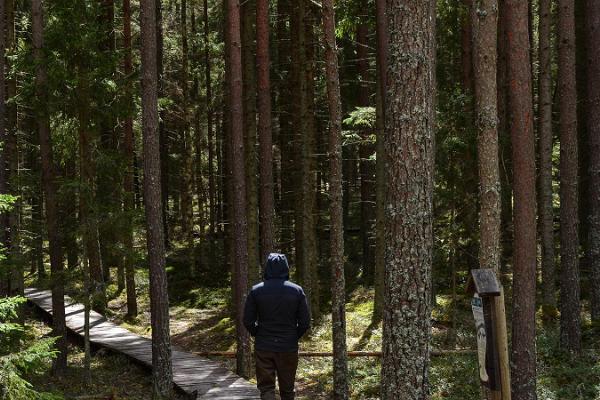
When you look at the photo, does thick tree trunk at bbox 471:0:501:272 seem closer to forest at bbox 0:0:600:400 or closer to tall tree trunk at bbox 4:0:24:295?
forest at bbox 0:0:600:400

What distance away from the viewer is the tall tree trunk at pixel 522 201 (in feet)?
33.7

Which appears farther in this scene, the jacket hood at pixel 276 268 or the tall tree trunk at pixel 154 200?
the tall tree trunk at pixel 154 200

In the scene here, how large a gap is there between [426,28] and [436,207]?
10975 millimetres

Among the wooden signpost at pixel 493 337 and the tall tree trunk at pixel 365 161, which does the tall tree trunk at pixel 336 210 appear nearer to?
the wooden signpost at pixel 493 337

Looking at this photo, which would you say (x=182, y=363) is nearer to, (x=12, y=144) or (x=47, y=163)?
(x=47, y=163)

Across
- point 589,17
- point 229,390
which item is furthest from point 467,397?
point 589,17

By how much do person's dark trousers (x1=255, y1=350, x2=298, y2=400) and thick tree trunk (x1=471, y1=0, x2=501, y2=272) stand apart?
3284mm

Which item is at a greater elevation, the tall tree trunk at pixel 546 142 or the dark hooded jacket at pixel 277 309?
the tall tree trunk at pixel 546 142

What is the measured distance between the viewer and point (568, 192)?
46.1 feet

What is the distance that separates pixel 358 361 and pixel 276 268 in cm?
820

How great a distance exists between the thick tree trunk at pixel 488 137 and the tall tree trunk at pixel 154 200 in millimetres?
5912

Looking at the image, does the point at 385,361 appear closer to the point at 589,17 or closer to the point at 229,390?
the point at 229,390

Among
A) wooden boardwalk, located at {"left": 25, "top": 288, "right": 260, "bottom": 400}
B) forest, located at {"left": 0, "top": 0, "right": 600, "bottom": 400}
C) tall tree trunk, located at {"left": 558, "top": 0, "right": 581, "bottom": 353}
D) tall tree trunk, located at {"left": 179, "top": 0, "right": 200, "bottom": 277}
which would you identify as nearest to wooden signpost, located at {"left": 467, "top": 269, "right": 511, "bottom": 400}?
forest, located at {"left": 0, "top": 0, "right": 600, "bottom": 400}

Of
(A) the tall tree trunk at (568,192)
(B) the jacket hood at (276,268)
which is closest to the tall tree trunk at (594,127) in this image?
(A) the tall tree trunk at (568,192)
